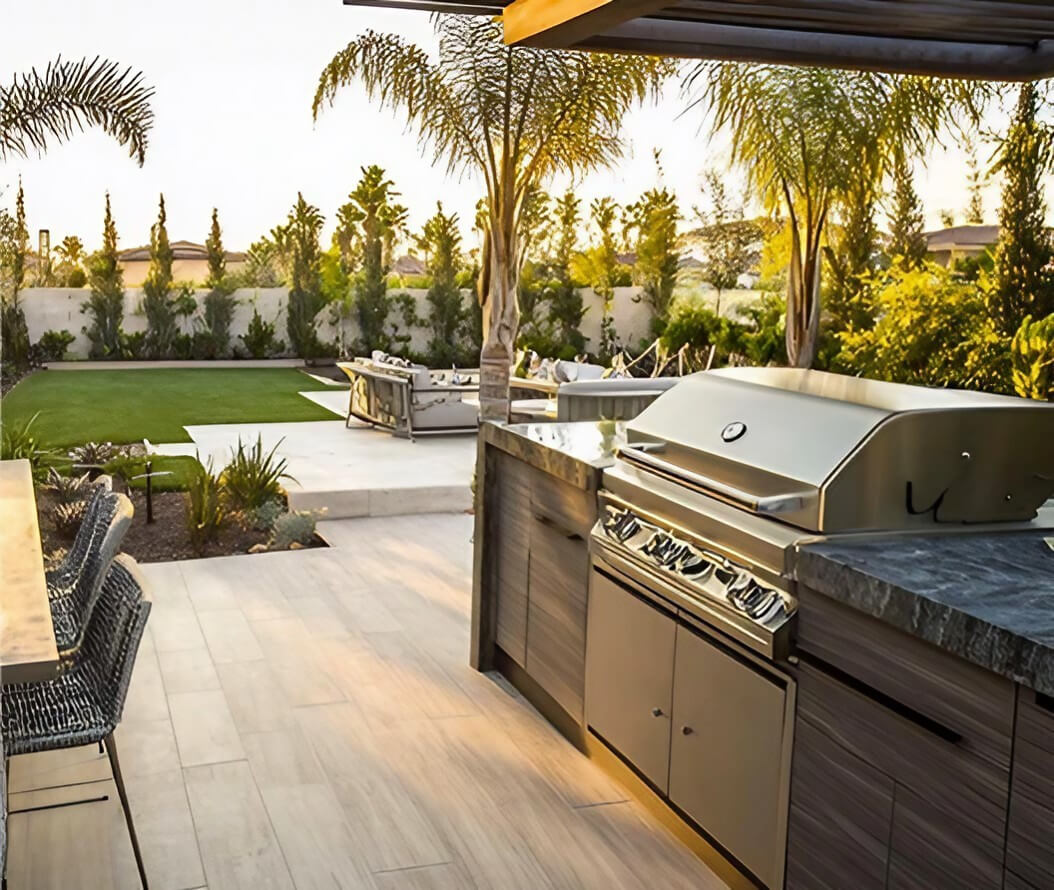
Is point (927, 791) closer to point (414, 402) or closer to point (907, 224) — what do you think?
point (414, 402)

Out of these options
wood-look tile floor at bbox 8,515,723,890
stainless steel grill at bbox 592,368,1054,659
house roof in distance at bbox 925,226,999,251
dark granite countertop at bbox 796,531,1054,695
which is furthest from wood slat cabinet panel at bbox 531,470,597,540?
house roof in distance at bbox 925,226,999,251

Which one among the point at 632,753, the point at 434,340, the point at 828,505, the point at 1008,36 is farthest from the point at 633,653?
the point at 434,340

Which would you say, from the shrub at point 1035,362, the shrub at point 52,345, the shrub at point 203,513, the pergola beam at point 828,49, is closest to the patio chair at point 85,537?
the pergola beam at point 828,49

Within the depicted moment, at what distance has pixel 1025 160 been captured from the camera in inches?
513

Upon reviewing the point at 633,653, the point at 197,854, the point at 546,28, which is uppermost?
the point at 546,28

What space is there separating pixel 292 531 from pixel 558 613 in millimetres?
3488

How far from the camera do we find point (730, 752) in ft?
10.4

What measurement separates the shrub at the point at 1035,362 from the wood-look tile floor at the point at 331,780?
21.8 ft

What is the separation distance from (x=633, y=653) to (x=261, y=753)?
57.0 inches

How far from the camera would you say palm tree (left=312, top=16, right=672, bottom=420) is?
25.5 ft

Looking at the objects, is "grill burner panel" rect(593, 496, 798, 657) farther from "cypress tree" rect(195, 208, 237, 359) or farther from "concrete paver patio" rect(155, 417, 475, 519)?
"cypress tree" rect(195, 208, 237, 359)

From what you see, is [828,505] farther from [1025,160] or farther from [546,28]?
[1025,160]

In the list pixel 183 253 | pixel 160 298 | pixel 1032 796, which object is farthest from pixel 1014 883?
pixel 183 253

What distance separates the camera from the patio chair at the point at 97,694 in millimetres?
3088
